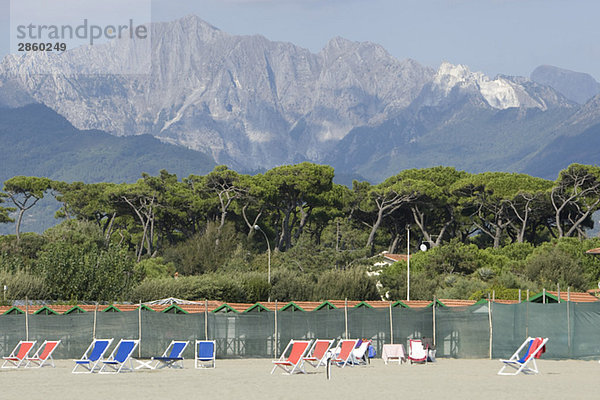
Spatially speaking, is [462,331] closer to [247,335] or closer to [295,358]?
[247,335]

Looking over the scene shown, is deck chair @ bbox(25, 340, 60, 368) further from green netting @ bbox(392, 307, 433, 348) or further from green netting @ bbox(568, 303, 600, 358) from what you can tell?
green netting @ bbox(568, 303, 600, 358)

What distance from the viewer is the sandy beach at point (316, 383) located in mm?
16812

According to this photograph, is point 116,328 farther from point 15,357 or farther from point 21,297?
point 21,297

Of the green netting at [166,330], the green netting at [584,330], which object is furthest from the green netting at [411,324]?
the green netting at [166,330]

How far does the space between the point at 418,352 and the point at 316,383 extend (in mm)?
7214

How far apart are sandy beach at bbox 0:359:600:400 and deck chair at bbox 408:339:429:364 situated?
2.31 ft

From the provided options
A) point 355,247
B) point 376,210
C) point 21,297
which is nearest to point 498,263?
point 355,247

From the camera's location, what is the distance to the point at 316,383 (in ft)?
63.6

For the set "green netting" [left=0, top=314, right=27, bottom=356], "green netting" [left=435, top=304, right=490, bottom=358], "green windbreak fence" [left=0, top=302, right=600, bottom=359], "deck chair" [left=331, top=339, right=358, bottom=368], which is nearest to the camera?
"deck chair" [left=331, top=339, right=358, bottom=368]

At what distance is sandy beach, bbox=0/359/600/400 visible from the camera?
55.2 ft

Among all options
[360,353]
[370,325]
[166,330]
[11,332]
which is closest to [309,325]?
[370,325]

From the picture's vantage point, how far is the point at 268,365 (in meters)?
26.0

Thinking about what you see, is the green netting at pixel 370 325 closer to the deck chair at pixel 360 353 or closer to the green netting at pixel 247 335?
the green netting at pixel 247 335

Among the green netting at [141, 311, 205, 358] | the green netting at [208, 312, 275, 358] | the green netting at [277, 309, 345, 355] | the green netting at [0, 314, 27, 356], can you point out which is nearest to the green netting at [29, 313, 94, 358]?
the green netting at [0, 314, 27, 356]
